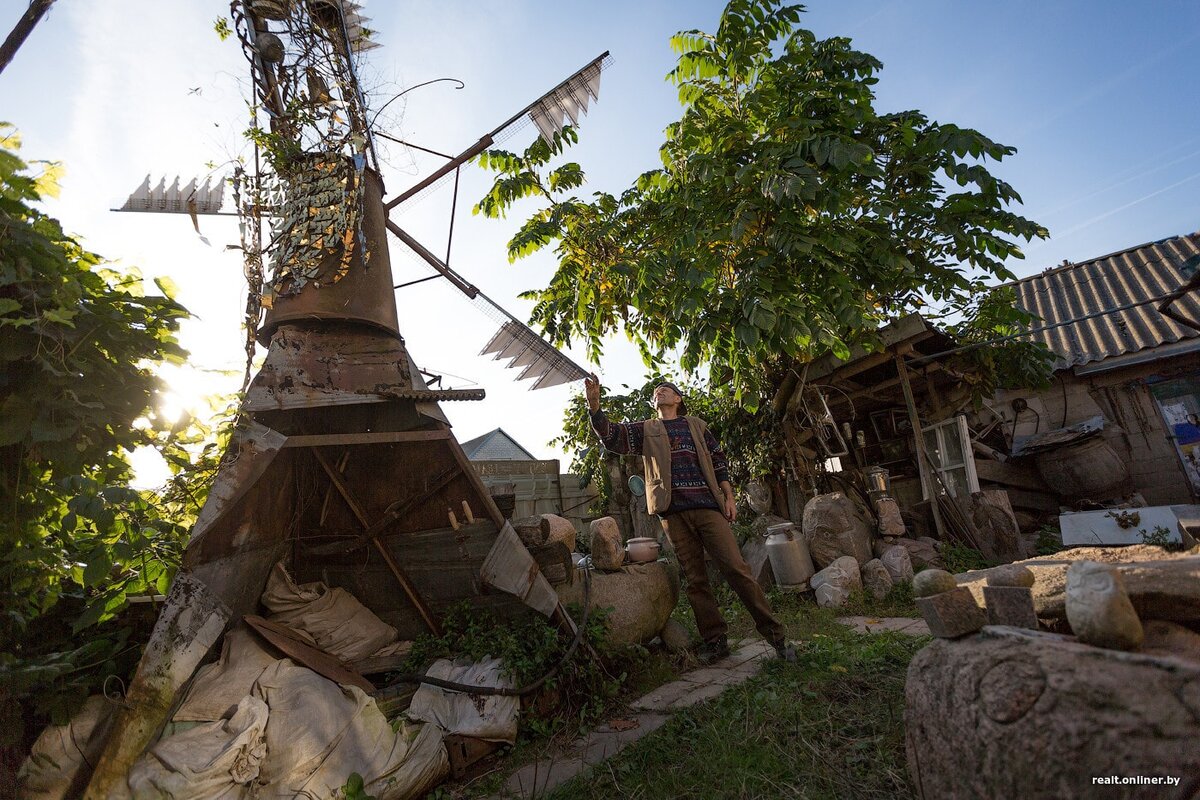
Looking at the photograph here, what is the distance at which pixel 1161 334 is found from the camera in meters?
7.59

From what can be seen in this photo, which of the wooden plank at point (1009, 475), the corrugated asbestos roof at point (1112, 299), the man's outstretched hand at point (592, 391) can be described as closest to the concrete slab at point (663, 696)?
the man's outstretched hand at point (592, 391)

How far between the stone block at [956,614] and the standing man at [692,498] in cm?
208

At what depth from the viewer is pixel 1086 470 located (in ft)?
23.4

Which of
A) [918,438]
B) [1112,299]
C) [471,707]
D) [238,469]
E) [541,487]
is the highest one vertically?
[1112,299]

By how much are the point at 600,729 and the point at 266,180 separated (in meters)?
4.15

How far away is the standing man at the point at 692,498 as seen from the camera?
3.82 m

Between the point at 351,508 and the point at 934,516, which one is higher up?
the point at 351,508

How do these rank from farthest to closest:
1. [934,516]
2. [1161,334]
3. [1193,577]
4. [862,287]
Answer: [1161,334]
[934,516]
[862,287]
[1193,577]

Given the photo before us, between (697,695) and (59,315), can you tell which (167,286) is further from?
(697,695)

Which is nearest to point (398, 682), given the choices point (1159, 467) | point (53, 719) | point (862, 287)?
point (53, 719)

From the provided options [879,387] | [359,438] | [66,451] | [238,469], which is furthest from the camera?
[879,387]

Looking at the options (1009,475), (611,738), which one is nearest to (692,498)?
(611,738)

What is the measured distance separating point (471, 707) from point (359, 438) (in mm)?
1604

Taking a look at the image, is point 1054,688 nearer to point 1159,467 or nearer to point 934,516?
point 934,516
